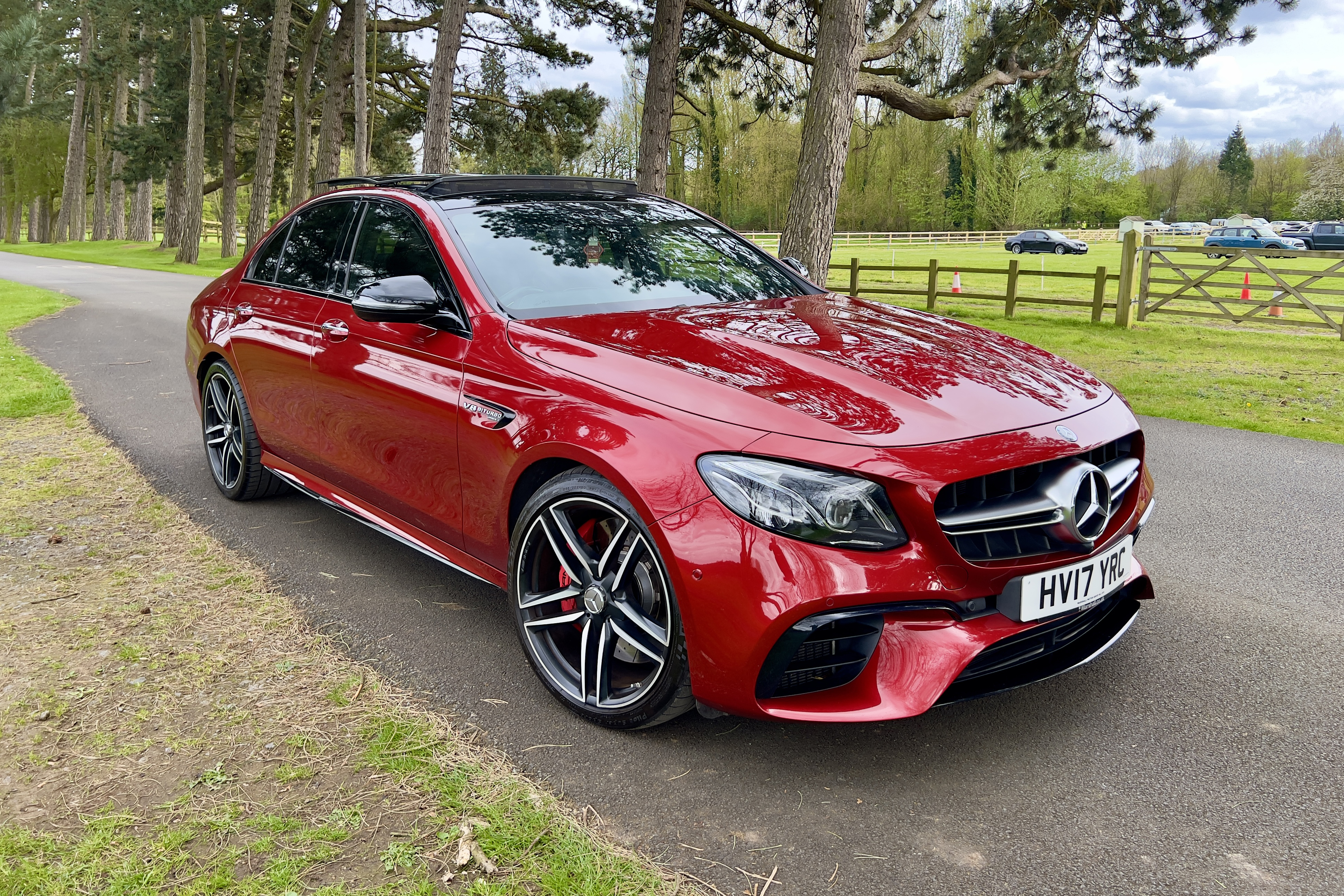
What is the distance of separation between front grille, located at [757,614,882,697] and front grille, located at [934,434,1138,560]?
32 cm

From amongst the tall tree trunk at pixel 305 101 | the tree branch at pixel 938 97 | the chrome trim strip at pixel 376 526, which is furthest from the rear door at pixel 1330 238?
the chrome trim strip at pixel 376 526

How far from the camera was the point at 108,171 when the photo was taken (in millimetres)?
54250

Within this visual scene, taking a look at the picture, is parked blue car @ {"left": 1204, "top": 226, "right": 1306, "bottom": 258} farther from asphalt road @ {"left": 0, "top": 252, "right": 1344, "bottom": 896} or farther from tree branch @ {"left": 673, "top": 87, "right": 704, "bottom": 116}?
asphalt road @ {"left": 0, "top": 252, "right": 1344, "bottom": 896}

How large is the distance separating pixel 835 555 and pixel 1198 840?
1156 mm

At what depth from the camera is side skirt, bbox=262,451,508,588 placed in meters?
3.54

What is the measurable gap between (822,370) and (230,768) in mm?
2083

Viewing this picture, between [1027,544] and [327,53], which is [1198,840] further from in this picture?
[327,53]

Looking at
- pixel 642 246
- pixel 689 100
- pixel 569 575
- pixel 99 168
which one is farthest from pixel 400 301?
pixel 99 168

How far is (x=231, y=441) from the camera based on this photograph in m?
5.39

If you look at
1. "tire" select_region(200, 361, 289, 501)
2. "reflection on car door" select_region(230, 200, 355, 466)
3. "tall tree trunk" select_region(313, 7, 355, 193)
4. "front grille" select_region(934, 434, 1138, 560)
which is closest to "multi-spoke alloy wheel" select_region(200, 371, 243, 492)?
"tire" select_region(200, 361, 289, 501)

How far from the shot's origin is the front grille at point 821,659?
2.51 m

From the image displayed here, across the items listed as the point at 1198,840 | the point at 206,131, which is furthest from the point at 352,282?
the point at 206,131

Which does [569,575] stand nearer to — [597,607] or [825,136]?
[597,607]

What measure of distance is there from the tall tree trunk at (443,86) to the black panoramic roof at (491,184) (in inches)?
519
